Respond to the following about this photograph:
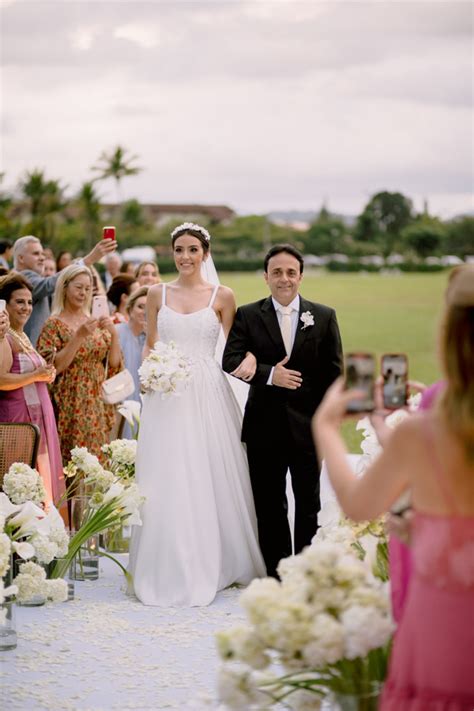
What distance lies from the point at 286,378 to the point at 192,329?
2.53 feet

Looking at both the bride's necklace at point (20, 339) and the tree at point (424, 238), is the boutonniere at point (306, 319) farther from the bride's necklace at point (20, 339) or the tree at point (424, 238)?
the tree at point (424, 238)

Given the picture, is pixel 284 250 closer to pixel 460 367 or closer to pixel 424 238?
pixel 460 367

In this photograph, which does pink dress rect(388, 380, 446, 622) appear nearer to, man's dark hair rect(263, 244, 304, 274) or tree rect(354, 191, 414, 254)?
man's dark hair rect(263, 244, 304, 274)

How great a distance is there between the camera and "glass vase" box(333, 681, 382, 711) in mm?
3162

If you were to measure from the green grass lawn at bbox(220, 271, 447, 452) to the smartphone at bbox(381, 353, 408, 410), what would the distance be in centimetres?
1164

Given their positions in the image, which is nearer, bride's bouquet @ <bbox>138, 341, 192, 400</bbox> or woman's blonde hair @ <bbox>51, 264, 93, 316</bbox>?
bride's bouquet @ <bbox>138, 341, 192, 400</bbox>

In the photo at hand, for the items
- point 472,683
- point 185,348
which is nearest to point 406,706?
point 472,683

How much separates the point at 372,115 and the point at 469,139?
23644mm

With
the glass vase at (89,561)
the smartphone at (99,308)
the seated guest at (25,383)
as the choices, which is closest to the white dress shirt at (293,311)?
the seated guest at (25,383)

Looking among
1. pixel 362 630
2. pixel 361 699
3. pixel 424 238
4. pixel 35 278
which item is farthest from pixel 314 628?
pixel 424 238

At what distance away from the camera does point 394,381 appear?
3.16m

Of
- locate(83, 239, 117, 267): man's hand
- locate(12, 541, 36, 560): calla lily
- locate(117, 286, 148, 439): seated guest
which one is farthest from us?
locate(117, 286, 148, 439): seated guest

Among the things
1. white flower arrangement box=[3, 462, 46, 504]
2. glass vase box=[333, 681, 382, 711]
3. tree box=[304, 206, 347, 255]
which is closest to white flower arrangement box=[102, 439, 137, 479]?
white flower arrangement box=[3, 462, 46, 504]

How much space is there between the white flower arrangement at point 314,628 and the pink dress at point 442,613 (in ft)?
0.80
